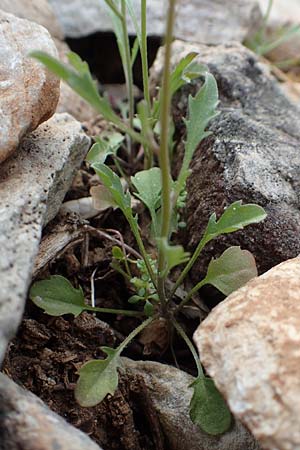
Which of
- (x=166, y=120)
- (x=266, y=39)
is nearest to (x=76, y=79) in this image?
(x=166, y=120)

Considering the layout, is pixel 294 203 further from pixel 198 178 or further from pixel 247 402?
pixel 247 402

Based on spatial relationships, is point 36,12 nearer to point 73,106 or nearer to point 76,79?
point 73,106

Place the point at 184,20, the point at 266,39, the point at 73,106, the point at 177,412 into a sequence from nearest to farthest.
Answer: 1. the point at 177,412
2. the point at 73,106
3. the point at 184,20
4. the point at 266,39

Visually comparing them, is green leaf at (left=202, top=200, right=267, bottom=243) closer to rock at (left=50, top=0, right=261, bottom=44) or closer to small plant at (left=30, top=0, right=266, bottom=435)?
small plant at (left=30, top=0, right=266, bottom=435)

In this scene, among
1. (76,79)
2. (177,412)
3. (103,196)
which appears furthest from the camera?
(103,196)

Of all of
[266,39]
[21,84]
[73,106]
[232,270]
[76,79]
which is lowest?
[232,270]

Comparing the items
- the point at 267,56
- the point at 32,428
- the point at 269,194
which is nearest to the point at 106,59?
the point at 267,56

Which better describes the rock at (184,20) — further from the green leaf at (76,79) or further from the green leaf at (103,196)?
the green leaf at (76,79)
